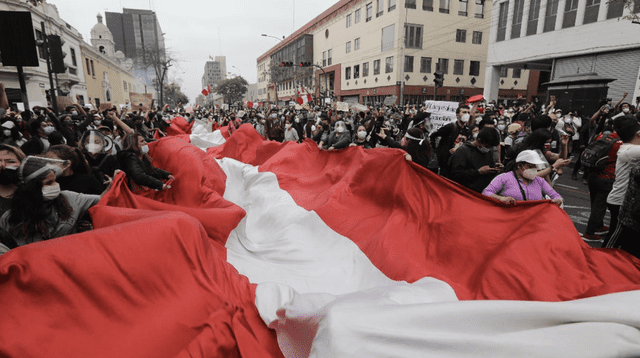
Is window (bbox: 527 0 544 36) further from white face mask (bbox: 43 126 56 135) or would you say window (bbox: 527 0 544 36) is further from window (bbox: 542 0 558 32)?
white face mask (bbox: 43 126 56 135)

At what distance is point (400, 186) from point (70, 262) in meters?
3.43

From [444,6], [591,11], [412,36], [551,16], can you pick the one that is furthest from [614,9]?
[444,6]

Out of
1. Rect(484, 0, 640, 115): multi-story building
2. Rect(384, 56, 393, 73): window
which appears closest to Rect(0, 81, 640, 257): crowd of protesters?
Rect(484, 0, 640, 115): multi-story building

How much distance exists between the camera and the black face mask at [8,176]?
267 centimetres

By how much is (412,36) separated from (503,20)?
10.3 metres

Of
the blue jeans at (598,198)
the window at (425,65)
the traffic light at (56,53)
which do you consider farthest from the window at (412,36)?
the blue jeans at (598,198)

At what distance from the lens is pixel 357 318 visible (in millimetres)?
1958

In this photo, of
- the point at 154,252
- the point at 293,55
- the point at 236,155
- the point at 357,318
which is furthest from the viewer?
the point at 293,55

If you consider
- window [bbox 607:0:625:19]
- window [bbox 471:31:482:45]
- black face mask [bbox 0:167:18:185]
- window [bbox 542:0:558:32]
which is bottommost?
black face mask [bbox 0:167:18:185]

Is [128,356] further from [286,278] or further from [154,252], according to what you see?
[286,278]

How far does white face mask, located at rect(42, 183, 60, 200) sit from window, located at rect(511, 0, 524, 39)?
31.1 meters

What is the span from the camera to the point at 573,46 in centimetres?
2172

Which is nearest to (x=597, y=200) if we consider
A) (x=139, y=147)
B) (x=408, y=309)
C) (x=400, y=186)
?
(x=400, y=186)

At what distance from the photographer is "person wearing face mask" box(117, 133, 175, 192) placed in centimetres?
453
